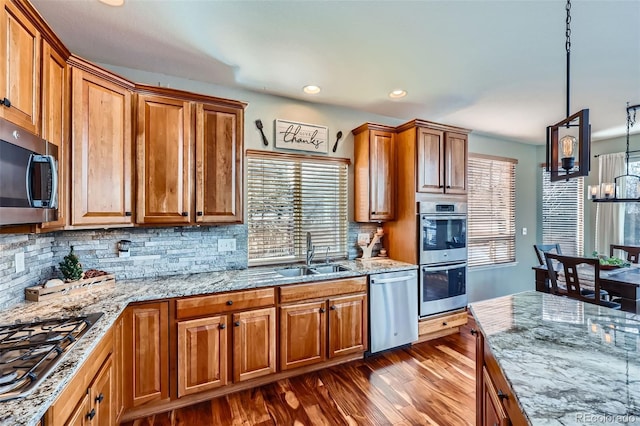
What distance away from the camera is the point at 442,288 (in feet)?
11.1

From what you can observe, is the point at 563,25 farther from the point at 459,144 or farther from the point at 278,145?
the point at 278,145

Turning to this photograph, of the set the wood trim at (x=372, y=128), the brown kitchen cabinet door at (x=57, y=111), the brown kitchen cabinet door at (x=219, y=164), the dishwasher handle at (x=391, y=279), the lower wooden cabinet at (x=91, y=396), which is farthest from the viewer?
the wood trim at (x=372, y=128)

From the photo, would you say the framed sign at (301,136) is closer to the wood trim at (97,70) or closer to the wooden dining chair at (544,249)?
the wood trim at (97,70)

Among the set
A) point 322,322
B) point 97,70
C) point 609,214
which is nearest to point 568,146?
point 322,322

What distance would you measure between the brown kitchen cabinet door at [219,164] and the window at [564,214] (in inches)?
199

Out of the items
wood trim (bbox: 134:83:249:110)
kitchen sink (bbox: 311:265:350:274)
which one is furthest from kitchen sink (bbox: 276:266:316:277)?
wood trim (bbox: 134:83:249:110)

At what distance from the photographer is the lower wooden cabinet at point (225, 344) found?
2.18 meters

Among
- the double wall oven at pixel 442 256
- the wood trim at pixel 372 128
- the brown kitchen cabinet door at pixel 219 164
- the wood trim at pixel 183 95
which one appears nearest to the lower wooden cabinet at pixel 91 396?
the brown kitchen cabinet door at pixel 219 164

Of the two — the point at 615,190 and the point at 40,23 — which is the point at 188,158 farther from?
the point at 615,190

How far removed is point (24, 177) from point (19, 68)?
52cm

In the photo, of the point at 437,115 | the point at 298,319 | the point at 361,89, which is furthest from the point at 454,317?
the point at 361,89

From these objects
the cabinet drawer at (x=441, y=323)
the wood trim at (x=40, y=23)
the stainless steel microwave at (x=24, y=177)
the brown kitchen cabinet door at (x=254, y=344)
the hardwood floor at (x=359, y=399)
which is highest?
the wood trim at (x=40, y=23)

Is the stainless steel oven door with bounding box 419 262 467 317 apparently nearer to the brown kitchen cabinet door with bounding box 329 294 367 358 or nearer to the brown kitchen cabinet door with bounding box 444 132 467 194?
the brown kitchen cabinet door with bounding box 329 294 367 358

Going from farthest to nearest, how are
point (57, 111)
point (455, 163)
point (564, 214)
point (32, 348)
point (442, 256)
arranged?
point (564, 214)
point (455, 163)
point (442, 256)
point (57, 111)
point (32, 348)
